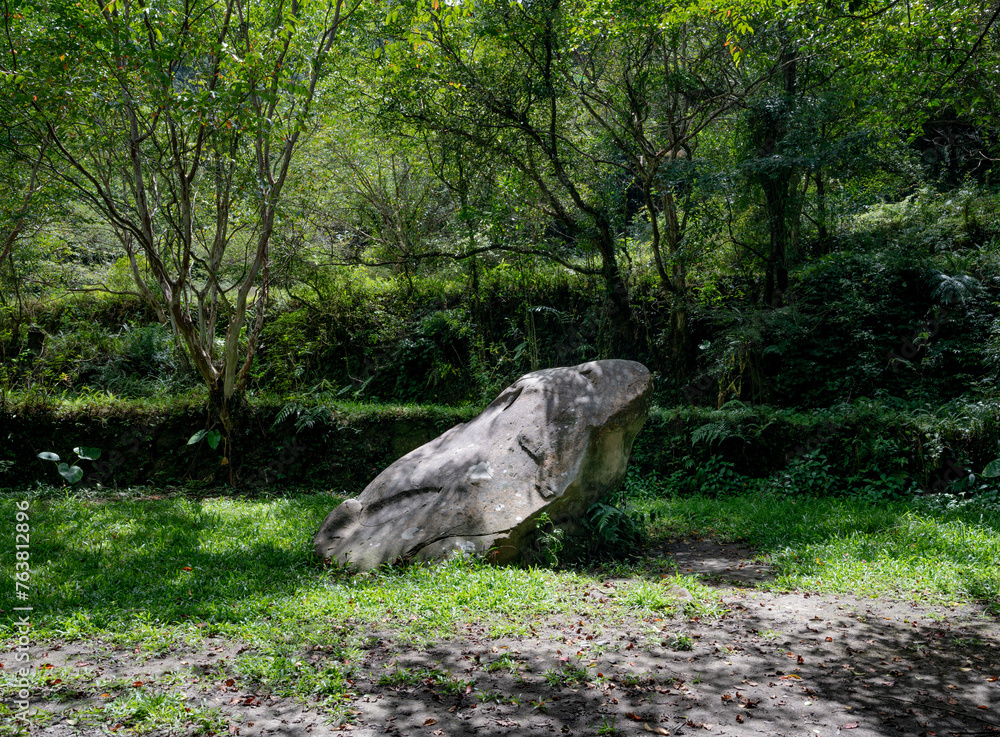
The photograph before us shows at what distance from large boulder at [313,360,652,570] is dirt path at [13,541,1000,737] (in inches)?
51.0

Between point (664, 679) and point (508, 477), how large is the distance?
2.49m

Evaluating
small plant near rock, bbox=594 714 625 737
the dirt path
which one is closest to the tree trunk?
the dirt path

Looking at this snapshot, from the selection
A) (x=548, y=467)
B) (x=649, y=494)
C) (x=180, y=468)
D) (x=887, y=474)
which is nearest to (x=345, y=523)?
(x=548, y=467)

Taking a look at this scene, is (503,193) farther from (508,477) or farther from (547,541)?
(547,541)

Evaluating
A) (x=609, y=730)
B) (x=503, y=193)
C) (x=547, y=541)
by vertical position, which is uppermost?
(x=503, y=193)

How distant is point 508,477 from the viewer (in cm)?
593

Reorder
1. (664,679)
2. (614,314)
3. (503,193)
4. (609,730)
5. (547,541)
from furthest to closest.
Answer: (614,314)
(503,193)
(547,541)
(664,679)
(609,730)

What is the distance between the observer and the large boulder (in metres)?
5.71

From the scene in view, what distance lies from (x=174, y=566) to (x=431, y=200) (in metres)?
10.3

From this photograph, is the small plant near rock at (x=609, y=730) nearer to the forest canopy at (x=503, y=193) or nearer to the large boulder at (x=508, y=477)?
the large boulder at (x=508, y=477)

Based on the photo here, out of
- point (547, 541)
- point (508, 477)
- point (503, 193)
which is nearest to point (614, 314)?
point (503, 193)

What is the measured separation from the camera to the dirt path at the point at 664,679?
3271 millimetres

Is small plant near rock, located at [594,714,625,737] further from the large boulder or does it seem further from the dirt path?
the large boulder

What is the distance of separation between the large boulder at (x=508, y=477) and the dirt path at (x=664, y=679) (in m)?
1.29
